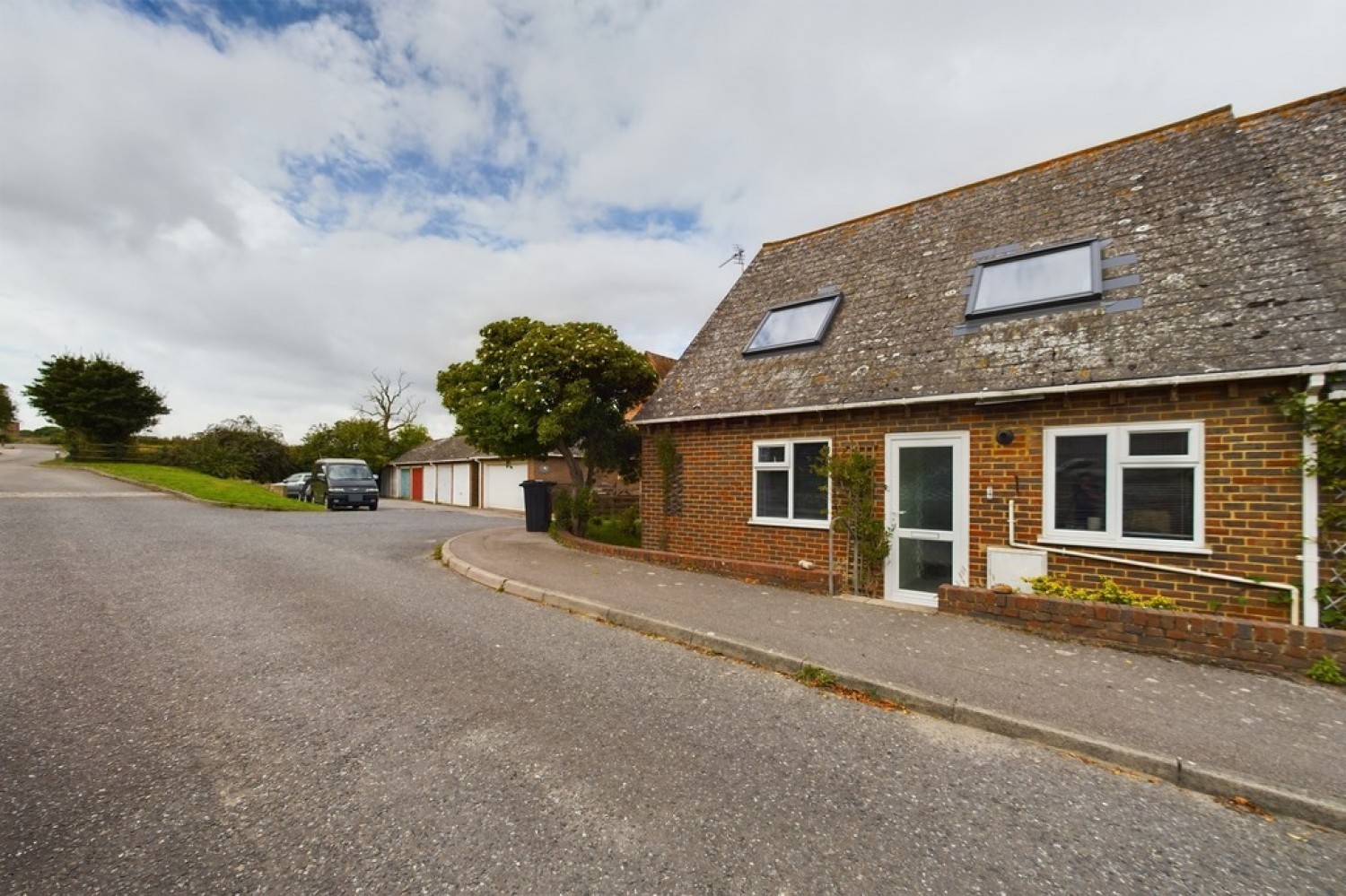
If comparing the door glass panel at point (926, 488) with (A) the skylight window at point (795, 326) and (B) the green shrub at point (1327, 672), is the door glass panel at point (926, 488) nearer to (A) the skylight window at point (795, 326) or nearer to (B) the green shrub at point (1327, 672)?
(A) the skylight window at point (795, 326)

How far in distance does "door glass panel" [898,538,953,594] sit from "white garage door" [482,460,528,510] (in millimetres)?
20602

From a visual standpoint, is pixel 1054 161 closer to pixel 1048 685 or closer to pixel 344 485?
pixel 1048 685

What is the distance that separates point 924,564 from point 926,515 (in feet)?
2.05

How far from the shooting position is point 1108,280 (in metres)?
7.14

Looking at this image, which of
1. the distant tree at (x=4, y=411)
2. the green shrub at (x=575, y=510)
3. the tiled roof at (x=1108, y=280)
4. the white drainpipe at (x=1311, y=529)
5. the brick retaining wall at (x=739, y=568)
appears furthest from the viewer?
the distant tree at (x=4, y=411)

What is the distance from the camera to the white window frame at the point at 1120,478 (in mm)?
5852

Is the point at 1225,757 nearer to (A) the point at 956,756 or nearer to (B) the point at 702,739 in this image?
(A) the point at 956,756

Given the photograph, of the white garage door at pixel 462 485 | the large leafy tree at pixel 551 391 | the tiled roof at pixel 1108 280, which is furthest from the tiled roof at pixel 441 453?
the tiled roof at pixel 1108 280

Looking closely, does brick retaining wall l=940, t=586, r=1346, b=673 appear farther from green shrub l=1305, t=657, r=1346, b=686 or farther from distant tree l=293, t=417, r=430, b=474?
distant tree l=293, t=417, r=430, b=474

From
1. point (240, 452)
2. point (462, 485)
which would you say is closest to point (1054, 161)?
point (462, 485)

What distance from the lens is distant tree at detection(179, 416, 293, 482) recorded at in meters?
31.8

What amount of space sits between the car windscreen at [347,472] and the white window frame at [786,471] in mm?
18647

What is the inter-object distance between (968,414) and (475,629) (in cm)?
611

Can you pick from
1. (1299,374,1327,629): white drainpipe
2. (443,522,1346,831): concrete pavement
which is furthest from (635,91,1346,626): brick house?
(443,522,1346,831): concrete pavement
